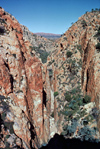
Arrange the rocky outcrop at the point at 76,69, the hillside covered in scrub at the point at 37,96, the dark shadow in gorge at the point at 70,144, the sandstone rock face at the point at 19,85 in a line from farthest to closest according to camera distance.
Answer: the rocky outcrop at the point at 76,69
the dark shadow in gorge at the point at 70,144
the sandstone rock face at the point at 19,85
the hillside covered in scrub at the point at 37,96

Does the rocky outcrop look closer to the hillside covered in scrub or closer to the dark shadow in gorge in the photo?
the hillside covered in scrub

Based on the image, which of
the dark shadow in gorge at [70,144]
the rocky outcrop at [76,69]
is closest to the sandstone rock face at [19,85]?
the dark shadow in gorge at [70,144]

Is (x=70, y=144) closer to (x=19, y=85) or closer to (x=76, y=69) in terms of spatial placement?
(x=19, y=85)

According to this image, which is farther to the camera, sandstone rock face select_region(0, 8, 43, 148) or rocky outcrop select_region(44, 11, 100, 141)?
rocky outcrop select_region(44, 11, 100, 141)

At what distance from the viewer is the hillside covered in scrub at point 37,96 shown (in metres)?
9.90

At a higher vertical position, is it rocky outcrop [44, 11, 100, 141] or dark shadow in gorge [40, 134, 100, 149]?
rocky outcrop [44, 11, 100, 141]

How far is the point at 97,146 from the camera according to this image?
13.7m

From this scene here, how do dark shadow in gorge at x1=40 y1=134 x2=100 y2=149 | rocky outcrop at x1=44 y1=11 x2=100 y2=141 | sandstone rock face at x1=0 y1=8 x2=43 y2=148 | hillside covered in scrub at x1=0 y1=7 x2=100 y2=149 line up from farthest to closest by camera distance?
rocky outcrop at x1=44 y1=11 x2=100 y2=141 → dark shadow in gorge at x1=40 y1=134 x2=100 y2=149 → sandstone rock face at x1=0 y1=8 x2=43 y2=148 → hillside covered in scrub at x1=0 y1=7 x2=100 y2=149

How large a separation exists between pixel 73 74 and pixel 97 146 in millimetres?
17085

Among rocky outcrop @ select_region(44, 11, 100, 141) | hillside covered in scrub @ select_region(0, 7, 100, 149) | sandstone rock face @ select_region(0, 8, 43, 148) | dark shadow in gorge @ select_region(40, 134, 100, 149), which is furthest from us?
rocky outcrop @ select_region(44, 11, 100, 141)

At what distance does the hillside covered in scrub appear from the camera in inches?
390

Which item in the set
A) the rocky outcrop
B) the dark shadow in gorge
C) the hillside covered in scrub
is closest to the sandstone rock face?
the hillside covered in scrub

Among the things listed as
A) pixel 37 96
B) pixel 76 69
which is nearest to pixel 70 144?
pixel 37 96

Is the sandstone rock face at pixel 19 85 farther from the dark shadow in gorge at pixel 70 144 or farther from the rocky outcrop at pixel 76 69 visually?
the rocky outcrop at pixel 76 69
